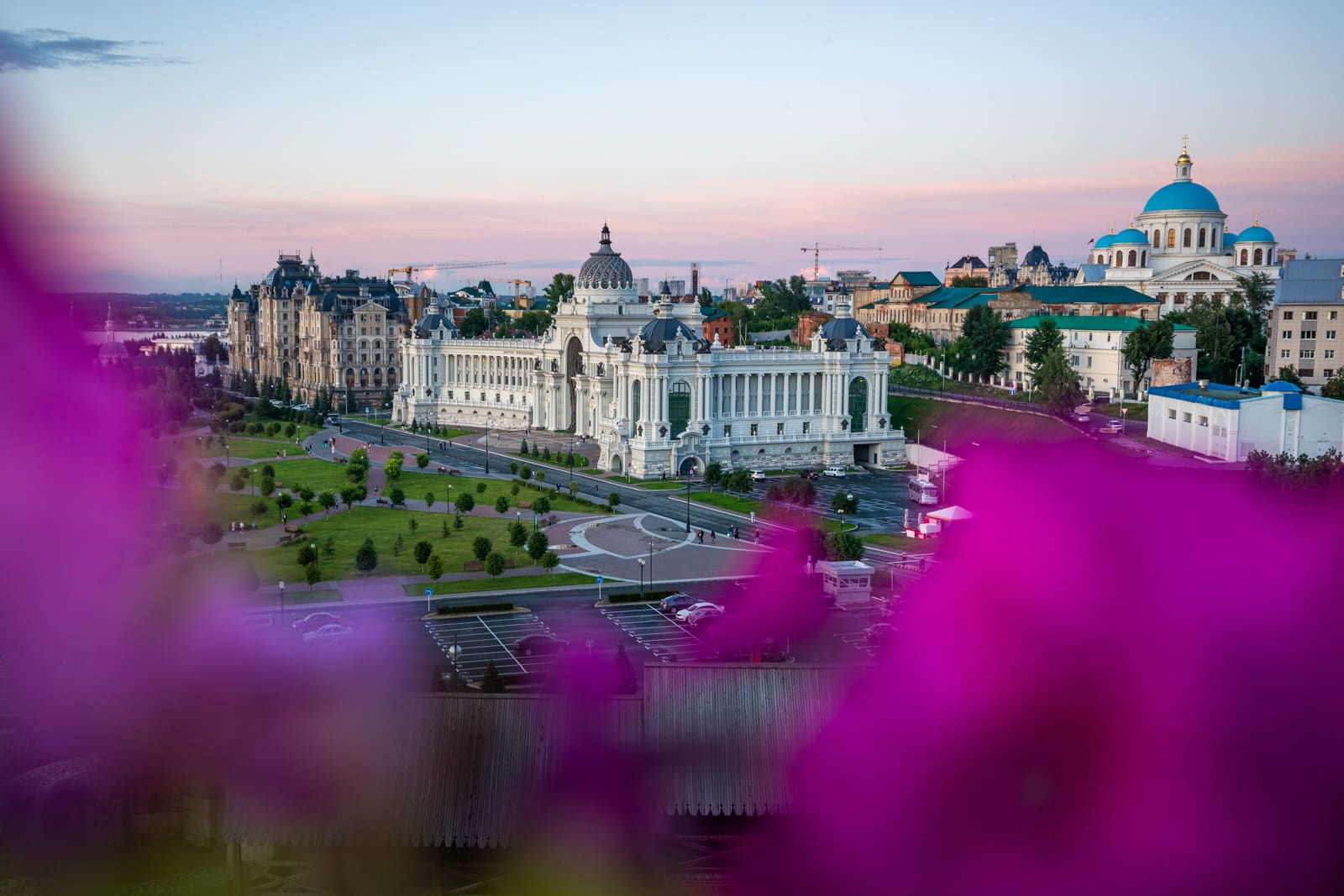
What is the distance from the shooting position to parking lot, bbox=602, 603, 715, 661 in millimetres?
33406

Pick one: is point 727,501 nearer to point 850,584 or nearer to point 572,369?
point 850,584

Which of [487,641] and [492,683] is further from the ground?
[492,683]

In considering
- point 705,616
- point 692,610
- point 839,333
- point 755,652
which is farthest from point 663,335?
point 755,652

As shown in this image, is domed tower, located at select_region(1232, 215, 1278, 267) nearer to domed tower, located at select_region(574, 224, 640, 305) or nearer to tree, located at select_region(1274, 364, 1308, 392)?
tree, located at select_region(1274, 364, 1308, 392)

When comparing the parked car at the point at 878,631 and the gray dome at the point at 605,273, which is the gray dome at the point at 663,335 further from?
the parked car at the point at 878,631

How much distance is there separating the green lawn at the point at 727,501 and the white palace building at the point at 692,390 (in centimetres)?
702

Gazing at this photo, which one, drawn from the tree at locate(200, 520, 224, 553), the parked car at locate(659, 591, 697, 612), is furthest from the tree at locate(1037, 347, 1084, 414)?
the tree at locate(200, 520, 224, 553)

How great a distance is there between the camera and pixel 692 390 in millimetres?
67812

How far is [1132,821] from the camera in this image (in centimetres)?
1794

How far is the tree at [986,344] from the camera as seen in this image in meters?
90.6

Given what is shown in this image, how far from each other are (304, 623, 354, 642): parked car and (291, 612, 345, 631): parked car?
22 cm

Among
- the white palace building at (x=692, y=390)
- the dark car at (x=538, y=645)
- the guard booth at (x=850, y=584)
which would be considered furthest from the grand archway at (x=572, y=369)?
the dark car at (x=538, y=645)

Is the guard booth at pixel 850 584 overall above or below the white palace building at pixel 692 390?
below

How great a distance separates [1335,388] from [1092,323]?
75.0 ft
